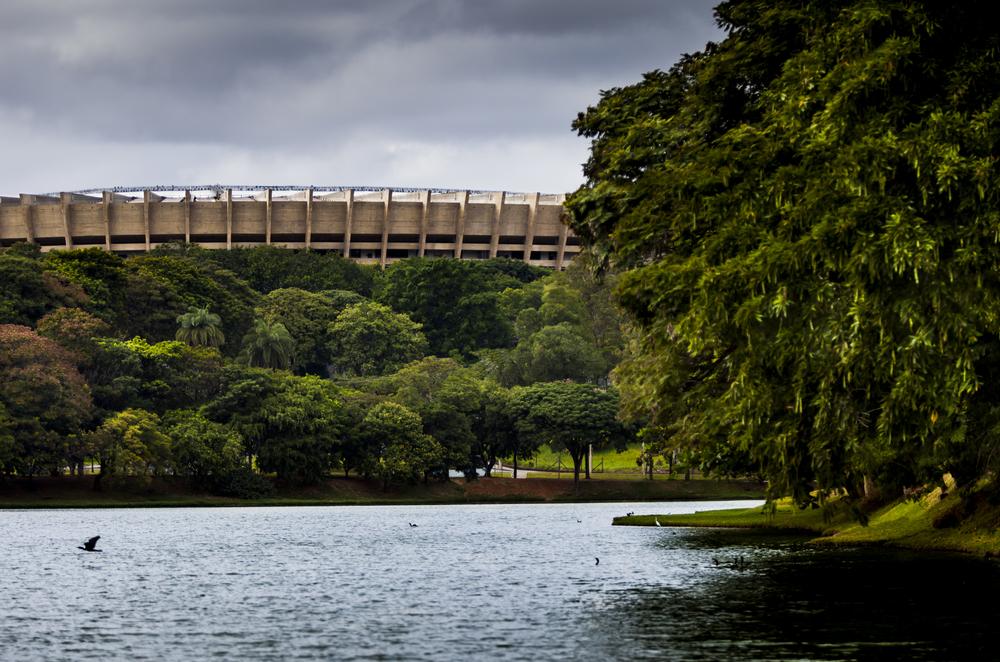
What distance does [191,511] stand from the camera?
306ft

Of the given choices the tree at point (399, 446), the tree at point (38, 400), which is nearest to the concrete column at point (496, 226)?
the tree at point (399, 446)

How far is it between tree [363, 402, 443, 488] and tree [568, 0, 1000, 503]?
266 ft

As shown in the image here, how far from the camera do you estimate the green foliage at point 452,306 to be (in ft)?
504

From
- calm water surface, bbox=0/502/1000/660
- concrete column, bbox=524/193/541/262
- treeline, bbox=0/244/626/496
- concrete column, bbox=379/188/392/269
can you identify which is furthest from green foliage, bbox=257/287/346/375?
calm water surface, bbox=0/502/1000/660

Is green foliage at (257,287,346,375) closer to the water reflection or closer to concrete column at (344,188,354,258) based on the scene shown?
concrete column at (344,188,354,258)

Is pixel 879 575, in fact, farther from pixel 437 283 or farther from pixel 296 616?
pixel 437 283

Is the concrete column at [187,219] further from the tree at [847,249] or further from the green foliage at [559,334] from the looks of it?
the tree at [847,249]

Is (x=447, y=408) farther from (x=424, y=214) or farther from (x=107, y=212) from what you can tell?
(x=107, y=212)

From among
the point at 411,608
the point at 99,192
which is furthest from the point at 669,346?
the point at 99,192

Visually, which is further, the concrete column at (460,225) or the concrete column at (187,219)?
the concrete column at (460,225)

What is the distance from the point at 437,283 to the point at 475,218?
99.0ft

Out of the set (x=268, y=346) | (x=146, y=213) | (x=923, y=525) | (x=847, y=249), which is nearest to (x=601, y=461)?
(x=268, y=346)

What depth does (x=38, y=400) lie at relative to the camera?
96.1m

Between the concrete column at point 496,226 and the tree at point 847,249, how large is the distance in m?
154
